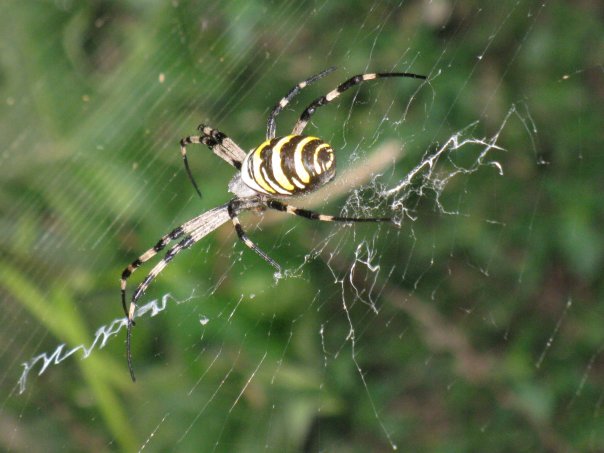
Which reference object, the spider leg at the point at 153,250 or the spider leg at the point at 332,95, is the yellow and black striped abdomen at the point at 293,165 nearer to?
the spider leg at the point at 332,95

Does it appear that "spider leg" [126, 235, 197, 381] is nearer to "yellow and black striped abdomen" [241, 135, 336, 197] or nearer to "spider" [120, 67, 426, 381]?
"spider" [120, 67, 426, 381]

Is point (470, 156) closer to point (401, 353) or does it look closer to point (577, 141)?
point (577, 141)

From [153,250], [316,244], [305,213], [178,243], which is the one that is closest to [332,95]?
[305,213]

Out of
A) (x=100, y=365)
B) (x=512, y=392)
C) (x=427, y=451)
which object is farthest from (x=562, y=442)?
(x=100, y=365)

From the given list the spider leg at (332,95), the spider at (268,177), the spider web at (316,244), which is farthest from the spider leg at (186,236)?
the spider leg at (332,95)

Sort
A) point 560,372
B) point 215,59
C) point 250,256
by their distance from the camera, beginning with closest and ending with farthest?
point 250,256
point 560,372
point 215,59

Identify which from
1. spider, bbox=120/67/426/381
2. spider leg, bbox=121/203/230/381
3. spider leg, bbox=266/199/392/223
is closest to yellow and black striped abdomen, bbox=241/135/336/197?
spider, bbox=120/67/426/381
